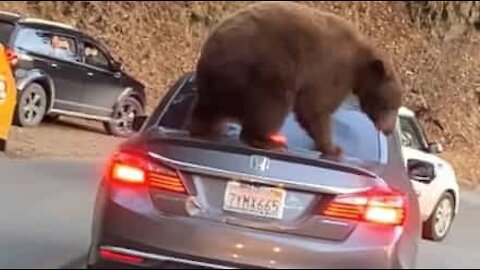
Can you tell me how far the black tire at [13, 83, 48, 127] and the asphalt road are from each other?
2754mm

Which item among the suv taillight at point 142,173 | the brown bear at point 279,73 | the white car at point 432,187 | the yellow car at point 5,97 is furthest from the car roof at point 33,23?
the suv taillight at point 142,173

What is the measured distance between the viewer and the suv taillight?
6.69m

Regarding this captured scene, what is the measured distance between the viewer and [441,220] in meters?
13.0

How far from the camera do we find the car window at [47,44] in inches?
720

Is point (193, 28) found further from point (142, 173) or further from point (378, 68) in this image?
point (142, 173)

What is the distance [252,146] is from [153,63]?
1785 cm

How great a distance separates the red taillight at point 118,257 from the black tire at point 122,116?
1310cm

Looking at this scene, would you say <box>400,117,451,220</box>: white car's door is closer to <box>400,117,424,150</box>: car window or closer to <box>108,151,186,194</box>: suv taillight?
<box>400,117,424,150</box>: car window

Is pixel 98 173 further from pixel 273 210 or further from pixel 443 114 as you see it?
pixel 273 210

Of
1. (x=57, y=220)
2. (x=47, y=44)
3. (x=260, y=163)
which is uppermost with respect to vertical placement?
(x=260, y=163)

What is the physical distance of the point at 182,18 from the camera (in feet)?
86.1

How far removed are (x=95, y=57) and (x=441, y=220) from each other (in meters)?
8.50

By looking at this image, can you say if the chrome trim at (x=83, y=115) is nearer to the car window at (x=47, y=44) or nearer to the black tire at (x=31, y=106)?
the black tire at (x=31, y=106)

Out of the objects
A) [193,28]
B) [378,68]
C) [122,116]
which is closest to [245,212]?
[378,68]
